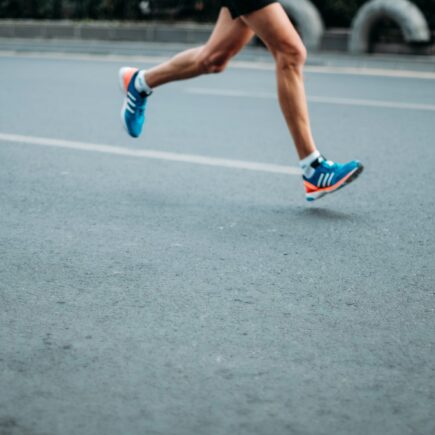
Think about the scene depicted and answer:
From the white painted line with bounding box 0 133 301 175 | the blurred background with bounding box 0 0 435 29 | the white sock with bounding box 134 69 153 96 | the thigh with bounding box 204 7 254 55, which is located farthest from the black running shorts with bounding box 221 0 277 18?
the blurred background with bounding box 0 0 435 29

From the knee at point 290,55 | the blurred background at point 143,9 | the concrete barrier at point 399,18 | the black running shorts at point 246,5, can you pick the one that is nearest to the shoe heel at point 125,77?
the black running shorts at point 246,5

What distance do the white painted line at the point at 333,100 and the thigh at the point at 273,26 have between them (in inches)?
158

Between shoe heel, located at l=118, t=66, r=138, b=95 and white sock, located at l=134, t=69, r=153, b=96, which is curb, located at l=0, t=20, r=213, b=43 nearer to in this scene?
shoe heel, located at l=118, t=66, r=138, b=95

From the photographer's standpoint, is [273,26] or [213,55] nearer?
[273,26]

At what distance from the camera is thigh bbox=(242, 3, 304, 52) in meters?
4.57

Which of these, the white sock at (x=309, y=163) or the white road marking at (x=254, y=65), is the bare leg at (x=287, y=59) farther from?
the white road marking at (x=254, y=65)

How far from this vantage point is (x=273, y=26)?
4.57 m

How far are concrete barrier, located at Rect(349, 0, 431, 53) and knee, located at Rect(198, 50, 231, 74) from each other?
405 inches

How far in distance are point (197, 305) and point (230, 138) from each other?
364 cm

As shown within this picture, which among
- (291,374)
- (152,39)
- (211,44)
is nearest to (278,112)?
(211,44)

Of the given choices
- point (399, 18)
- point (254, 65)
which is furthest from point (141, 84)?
point (399, 18)

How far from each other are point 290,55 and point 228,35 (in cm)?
45

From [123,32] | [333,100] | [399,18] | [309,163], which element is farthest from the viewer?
[123,32]

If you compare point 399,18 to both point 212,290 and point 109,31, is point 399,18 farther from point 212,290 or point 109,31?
point 212,290
